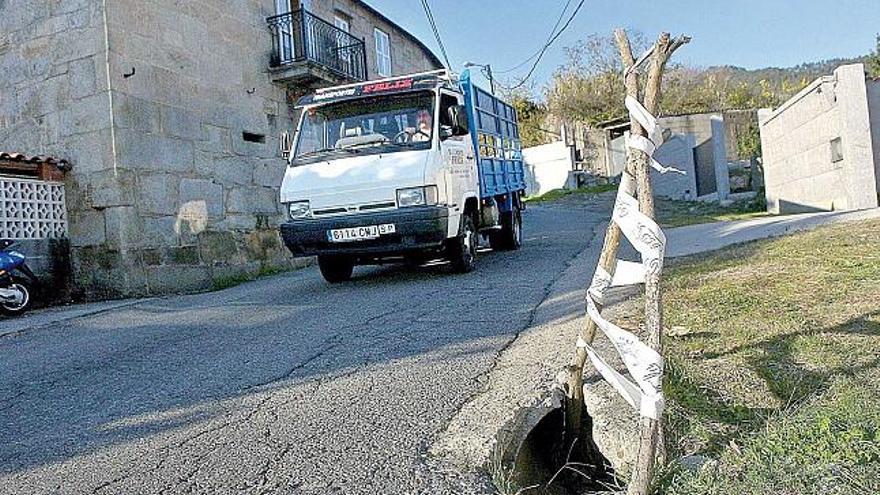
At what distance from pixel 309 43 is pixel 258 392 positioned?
1158 cm

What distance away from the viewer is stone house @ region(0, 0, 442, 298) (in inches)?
402

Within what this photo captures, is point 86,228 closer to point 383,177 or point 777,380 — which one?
point 383,177

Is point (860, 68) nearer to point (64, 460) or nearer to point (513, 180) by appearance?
point (513, 180)

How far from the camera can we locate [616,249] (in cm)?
281

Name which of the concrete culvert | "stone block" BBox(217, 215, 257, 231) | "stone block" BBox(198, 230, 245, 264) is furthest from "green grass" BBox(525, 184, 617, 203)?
the concrete culvert

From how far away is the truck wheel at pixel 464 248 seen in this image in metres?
8.25

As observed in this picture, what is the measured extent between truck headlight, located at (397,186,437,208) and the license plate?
0.28 metres

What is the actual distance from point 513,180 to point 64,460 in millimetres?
9872

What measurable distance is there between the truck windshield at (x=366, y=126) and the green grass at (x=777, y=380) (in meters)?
3.47

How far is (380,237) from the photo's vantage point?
24.8 ft

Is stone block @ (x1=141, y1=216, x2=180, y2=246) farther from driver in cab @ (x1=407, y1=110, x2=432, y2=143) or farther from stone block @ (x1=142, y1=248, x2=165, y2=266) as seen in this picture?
driver in cab @ (x1=407, y1=110, x2=432, y2=143)

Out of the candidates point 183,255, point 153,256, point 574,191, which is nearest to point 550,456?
point 153,256

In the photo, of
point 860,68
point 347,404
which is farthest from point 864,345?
point 860,68

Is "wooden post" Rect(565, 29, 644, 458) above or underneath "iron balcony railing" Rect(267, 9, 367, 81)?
underneath
